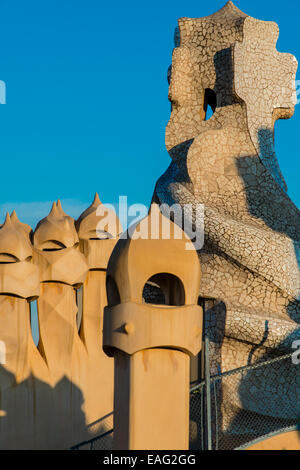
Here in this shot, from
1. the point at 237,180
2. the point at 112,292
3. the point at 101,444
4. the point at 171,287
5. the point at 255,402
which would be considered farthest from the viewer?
the point at 237,180

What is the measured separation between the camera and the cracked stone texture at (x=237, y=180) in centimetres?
1069

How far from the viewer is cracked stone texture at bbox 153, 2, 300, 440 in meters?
10.7

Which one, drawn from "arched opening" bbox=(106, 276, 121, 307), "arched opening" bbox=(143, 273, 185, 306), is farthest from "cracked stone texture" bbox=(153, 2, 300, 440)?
"arched opening" bbox=(106, 276, 121, 307)

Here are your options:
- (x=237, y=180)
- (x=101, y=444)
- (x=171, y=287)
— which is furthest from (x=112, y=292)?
(x=237, y=180)

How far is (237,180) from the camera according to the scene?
1158 centimetres

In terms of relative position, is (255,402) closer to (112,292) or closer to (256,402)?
(256,402)

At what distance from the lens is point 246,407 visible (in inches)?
409

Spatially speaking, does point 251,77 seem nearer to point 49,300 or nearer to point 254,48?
point 254,48

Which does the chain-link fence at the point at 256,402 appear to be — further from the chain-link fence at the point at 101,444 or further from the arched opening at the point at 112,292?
the arched opening at the point at 112,292

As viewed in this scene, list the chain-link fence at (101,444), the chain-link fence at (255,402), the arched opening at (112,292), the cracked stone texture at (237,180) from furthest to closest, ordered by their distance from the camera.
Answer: the cracked stone texture at (237,180)
the chain-link fence at (255,402)
the chain-link fence at (101,444)
the arched opening at (112,292)

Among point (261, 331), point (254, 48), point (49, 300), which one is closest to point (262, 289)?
point (261, 331)

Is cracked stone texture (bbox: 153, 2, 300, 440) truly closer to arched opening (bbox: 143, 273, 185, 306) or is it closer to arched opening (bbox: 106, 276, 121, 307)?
arched opening (bbox: 143, 273, 185, 306)

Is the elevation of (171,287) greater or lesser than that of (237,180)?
lesser

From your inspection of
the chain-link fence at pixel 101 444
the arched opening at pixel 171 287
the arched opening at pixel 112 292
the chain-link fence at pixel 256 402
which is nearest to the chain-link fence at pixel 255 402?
the chain-link fence at pixel 256 402
